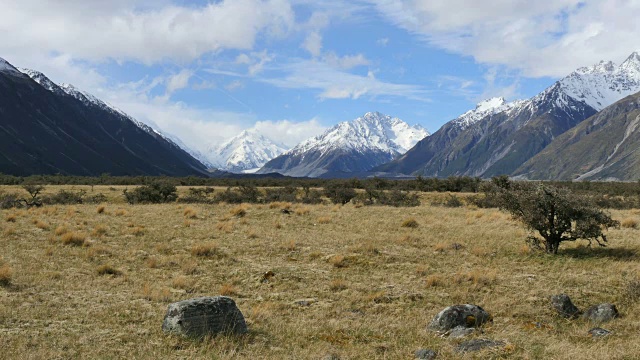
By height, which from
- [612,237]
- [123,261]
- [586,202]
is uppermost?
[586,202]

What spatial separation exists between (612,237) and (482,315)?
15674mm

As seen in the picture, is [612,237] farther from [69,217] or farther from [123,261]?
[69,217]

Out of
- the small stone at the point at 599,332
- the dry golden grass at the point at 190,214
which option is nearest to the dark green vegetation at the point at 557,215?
the small stone at the point at 599,332

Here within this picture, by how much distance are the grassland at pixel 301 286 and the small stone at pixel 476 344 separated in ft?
0.81

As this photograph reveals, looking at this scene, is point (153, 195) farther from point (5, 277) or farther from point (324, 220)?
point (5, 277)

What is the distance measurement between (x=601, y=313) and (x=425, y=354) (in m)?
6.12

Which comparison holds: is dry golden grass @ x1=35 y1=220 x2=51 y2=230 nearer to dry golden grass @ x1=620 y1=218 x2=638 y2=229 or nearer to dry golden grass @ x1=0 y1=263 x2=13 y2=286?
dry golden grass @ x1=0 y1=263 x2=13 y2=286

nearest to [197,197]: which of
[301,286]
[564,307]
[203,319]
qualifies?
[301,286]

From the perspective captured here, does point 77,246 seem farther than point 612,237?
No

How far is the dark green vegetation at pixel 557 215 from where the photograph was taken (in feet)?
62.8

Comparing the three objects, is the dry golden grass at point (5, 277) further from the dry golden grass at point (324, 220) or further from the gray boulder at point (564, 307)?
the dry golden grass at point (324, 220)

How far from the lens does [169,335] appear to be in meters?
9.75

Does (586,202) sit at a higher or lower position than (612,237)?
higher

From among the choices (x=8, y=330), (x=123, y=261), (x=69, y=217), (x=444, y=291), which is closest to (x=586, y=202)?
(x=444, y=291)
